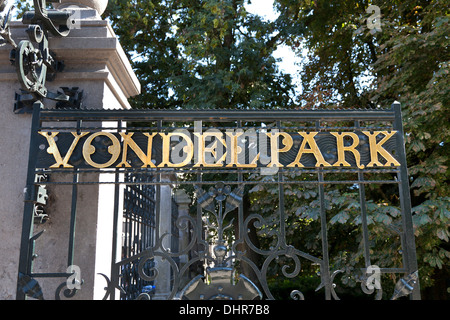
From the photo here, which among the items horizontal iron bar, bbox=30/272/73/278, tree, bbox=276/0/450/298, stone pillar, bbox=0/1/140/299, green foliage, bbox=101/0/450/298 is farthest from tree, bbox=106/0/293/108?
horizontal iron bar, bbox=30/272/73/278

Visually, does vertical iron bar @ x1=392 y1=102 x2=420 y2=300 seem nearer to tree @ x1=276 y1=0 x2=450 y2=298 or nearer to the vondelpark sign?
the vondelpark sign

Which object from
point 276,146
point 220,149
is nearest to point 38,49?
point 220,149

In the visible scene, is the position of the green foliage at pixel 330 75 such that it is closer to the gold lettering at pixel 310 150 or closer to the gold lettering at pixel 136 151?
the gold lettering at pixel 310 150

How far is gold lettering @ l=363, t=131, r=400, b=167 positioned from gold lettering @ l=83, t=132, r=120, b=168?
1976 mm

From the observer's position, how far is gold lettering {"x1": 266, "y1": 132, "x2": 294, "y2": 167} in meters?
3.14

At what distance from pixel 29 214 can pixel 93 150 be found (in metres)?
0.64

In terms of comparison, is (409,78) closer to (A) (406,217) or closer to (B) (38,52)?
(A) (406,217)

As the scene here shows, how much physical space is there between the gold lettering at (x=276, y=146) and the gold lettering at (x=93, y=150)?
1.18m

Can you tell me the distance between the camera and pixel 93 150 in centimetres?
310

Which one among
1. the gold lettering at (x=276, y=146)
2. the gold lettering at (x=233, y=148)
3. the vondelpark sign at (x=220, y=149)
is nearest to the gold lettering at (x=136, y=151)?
the vondelpark sign at (x=220, y=149)

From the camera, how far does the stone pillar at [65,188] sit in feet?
10.0
